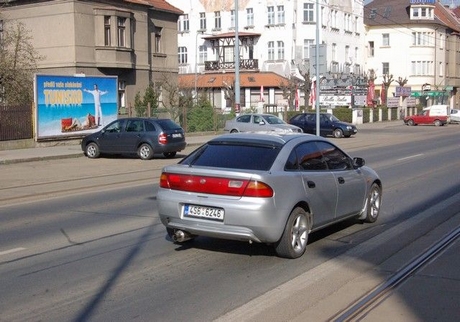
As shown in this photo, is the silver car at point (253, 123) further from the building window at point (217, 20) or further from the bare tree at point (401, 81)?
the bare tree at point (401, 81)

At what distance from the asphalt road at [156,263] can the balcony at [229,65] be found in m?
56.7

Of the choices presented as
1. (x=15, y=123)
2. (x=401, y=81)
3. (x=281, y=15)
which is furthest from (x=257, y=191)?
(x=401, y=81)

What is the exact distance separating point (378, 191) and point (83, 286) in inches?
217

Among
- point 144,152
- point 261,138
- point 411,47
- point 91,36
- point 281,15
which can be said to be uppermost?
point 281,15

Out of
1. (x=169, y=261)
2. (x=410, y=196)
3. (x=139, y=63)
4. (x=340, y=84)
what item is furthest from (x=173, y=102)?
(x=169, y=261)

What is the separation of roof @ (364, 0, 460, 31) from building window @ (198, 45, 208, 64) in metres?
21.9

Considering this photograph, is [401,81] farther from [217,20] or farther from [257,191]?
[257,191]

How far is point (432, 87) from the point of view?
8300 centimetres

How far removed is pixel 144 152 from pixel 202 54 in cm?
5147

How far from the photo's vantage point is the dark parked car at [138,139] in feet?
81.9

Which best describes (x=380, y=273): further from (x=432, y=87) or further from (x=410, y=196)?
(x=432, y=87)

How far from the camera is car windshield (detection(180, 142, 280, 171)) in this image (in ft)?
27.6

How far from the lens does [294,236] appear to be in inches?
330

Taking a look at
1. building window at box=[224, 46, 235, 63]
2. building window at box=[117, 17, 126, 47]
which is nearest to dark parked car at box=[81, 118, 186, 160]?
building window at box=[117, 17, 126, 47]
